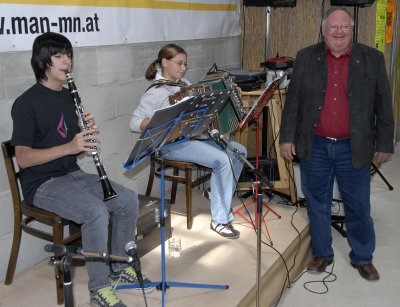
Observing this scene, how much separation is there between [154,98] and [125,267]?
1.00 metres

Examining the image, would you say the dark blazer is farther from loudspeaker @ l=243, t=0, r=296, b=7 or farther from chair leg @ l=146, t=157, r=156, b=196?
loudspeaker @ l=243, t=0, r=296, b=7

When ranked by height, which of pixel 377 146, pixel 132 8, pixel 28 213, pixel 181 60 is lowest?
pixel 28 213

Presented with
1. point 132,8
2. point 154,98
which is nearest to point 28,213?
point 154,98

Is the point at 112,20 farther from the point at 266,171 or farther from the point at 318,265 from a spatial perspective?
the point at 318,265

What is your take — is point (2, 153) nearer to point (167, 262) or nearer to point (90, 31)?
point (90, 31)

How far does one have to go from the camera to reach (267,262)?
105 inches

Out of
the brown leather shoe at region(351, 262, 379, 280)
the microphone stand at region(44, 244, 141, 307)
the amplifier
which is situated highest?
the microphone stand at region(44, 244, 141, 307)

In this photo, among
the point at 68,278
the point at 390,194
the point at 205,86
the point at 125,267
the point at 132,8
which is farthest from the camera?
the point at 390,194

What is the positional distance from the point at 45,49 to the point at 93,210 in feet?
2.44

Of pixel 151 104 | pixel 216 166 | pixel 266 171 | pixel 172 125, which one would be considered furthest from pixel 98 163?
pixel 266 171

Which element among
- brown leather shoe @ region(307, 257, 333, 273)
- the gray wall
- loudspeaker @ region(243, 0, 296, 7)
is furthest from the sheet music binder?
loudspeaker @ region(243, 0, 296, 7)

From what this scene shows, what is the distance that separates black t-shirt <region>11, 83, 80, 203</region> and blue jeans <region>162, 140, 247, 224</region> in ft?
2.31

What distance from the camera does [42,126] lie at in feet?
7.29

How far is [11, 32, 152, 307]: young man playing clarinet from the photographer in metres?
2.14
